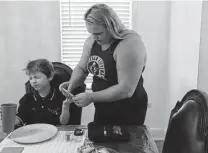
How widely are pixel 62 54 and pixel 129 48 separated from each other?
148cm

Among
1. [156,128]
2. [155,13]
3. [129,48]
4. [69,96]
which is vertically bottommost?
[156,128]

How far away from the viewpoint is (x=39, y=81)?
189cm

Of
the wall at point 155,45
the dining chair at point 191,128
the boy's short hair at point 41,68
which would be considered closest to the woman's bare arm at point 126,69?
the dining chair at point 191,128

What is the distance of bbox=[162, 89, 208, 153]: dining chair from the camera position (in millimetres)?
1016

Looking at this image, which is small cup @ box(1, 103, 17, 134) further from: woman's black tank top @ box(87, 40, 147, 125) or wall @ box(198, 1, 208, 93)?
wall @ box(198, 1, 208, 93)

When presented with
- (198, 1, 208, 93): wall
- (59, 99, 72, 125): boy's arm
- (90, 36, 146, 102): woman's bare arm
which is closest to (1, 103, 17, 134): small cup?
(59, 99, 72, 125): boy's arm

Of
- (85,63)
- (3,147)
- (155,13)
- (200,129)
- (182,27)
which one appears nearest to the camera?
(200,129)

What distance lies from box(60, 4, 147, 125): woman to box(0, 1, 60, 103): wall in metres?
1.14

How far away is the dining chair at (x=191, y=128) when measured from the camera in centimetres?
102

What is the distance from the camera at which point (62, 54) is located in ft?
9.50

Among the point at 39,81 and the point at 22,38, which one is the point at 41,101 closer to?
the point at 39,81

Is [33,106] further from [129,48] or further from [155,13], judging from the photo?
[155,13]

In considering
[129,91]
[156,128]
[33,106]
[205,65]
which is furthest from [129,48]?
[156,128]

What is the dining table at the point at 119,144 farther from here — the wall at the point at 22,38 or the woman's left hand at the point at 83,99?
the wall at the point at 22,38
